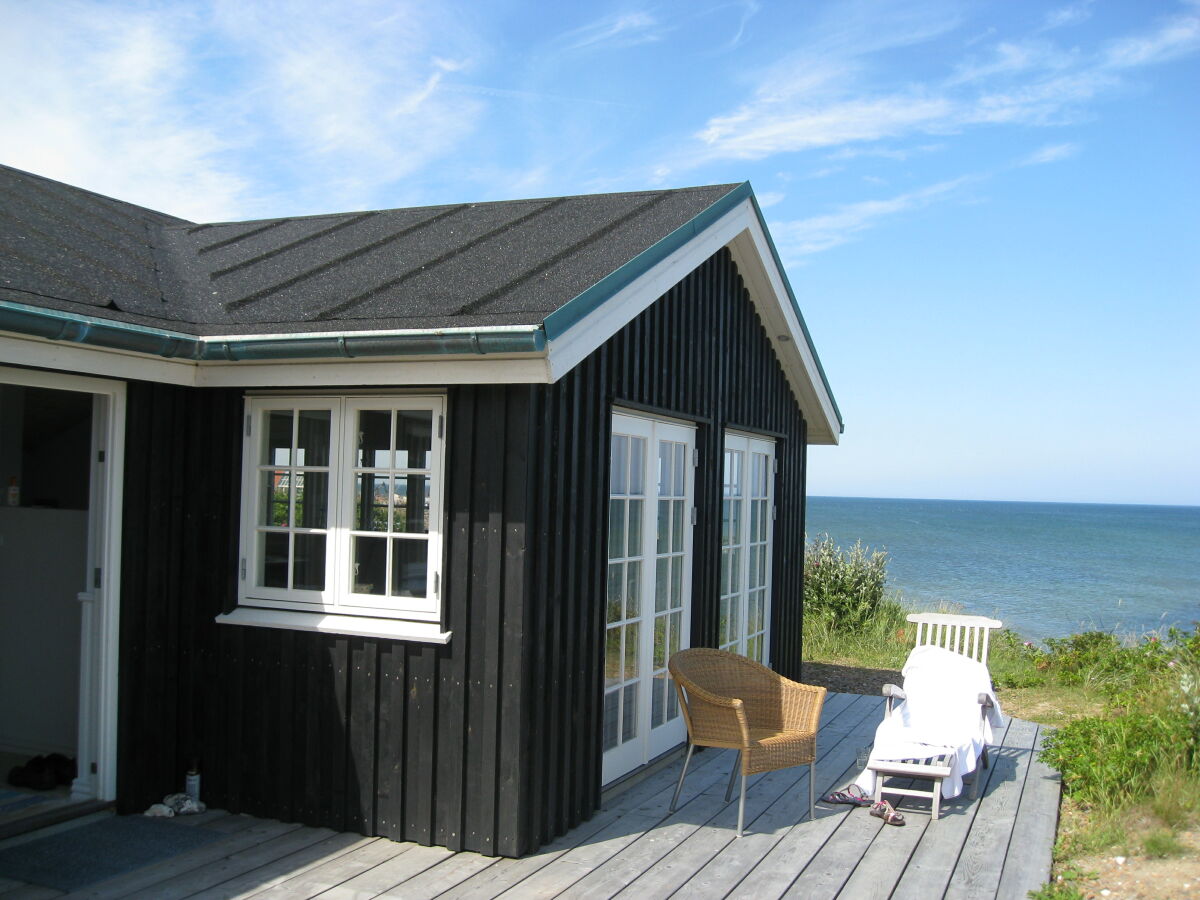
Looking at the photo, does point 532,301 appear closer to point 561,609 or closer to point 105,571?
point 561,609

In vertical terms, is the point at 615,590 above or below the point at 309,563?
below

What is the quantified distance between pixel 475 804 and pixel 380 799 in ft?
1.70

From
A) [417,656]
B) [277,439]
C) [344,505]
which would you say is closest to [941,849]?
[417,656]

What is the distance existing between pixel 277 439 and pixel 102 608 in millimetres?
1171

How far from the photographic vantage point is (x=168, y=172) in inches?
533

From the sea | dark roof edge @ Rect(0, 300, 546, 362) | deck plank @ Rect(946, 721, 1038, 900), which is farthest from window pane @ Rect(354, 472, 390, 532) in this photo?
the sea

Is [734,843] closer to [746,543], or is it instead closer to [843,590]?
[746,543]

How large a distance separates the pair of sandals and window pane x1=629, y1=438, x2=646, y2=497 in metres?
2.11

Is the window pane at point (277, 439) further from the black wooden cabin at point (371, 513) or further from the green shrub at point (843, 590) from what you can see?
the green shrub at point (843, 590)

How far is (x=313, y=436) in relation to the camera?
5.02 meters

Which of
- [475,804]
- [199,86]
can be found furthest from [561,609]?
[199,86]

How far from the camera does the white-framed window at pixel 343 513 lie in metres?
4.74

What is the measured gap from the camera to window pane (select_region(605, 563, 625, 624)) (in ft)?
18.1

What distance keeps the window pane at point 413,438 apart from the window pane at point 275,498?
2.32 ft
